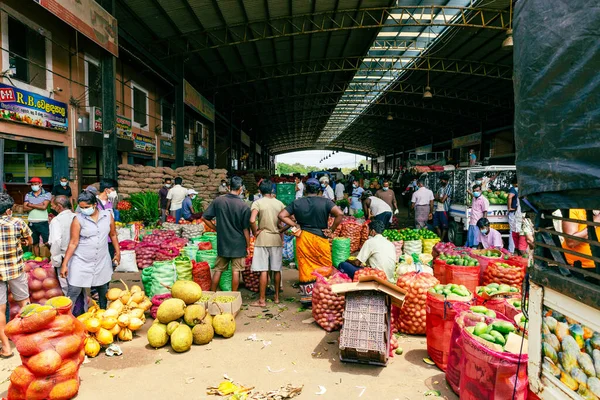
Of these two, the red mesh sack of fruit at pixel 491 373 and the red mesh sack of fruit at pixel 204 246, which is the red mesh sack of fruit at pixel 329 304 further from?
the red mesh sack of fruit at pixel 204 246

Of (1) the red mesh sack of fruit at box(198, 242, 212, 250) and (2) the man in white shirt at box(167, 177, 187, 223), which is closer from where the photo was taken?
(1) the red mesh sack of fruit at box(198, 242, 212, 250)

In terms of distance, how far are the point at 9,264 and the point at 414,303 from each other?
15.3 ft

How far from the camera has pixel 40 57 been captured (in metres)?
10.0

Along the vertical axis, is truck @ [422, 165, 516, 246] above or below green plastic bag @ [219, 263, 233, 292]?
above

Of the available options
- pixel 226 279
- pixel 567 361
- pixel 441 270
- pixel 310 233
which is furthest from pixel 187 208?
pixel 567 361

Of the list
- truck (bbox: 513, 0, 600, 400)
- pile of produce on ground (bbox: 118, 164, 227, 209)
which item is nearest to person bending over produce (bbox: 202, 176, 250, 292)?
truck (bbox: 513, 0, 600, 400)

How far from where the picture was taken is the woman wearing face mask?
14.0ft

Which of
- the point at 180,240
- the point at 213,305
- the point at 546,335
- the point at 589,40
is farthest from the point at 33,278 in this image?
the point at 589,40

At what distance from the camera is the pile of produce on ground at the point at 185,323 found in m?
4.17

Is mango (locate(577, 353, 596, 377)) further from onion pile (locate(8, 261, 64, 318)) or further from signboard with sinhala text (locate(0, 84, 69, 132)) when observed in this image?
signboard with sinhala text (locate(0, 84, 69, 132))

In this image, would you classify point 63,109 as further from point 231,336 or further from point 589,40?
point 589,40

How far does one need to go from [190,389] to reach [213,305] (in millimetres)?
1409

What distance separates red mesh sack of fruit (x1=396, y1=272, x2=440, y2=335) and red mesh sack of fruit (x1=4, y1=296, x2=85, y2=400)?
3.59 meters

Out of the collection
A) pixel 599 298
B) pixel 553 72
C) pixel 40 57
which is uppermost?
pixel 40 57
